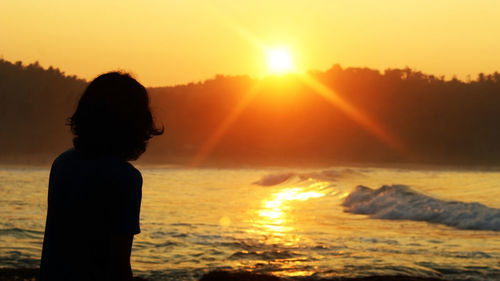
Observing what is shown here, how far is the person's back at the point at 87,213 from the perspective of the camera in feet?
7.93

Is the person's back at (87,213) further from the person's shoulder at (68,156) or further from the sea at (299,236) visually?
the sea at (299,236)

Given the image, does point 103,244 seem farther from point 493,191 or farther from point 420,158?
point 420,158

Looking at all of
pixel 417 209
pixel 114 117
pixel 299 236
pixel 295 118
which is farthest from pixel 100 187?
pixel 295 118

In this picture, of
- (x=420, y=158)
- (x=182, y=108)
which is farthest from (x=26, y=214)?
(x=182, y=108)

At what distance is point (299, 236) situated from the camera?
1173cm

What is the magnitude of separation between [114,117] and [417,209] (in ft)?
50.1

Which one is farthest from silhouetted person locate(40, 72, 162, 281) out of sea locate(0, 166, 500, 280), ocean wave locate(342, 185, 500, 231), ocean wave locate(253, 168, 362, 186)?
ocean wave locate(253, 168, 362, 186)

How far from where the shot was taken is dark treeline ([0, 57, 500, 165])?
64.5m

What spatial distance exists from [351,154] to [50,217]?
66805 millimetres

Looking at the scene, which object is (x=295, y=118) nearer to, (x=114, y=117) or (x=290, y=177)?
(x=290, y=177)

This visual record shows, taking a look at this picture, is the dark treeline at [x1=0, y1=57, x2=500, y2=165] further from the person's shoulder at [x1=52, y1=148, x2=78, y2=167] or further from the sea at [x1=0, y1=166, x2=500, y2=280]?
the person's shoulder at [x1=52, y1=148, x2=78, y2=167]

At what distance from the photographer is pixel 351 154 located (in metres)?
68.7

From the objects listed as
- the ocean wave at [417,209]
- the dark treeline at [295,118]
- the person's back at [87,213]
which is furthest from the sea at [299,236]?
the dark treeline at [295,118]

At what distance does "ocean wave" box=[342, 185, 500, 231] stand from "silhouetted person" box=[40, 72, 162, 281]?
12119mm
